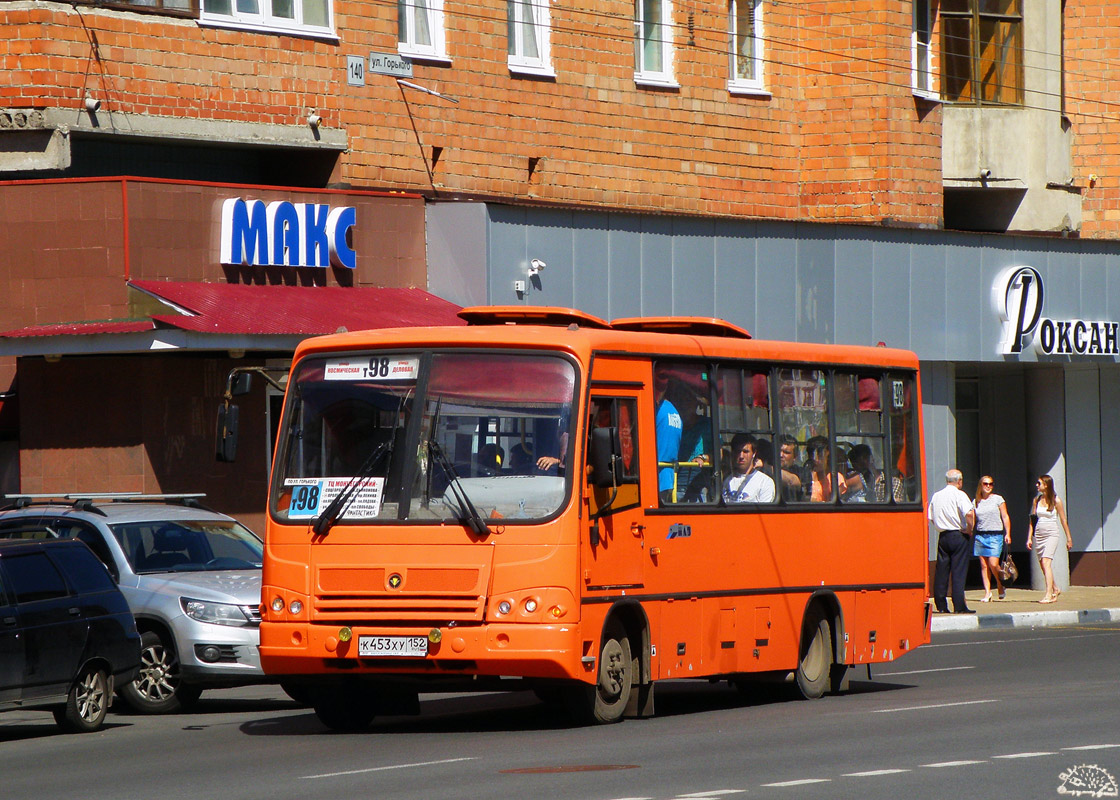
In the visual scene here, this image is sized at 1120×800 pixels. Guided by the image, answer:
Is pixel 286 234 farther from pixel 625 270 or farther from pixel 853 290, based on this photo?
pixel 853 290

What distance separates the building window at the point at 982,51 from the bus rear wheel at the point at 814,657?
59.1 feet

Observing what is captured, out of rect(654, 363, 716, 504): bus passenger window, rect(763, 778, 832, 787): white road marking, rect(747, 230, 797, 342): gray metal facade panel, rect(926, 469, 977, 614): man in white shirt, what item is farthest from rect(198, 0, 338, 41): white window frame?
rect(763, 778, 832, 787): white road marking

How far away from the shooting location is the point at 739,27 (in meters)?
30.4

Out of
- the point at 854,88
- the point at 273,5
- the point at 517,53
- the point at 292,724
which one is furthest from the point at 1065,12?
the point at 292,724

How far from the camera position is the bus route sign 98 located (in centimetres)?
1303

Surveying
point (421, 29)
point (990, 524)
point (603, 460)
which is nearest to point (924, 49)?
point (990, 524)

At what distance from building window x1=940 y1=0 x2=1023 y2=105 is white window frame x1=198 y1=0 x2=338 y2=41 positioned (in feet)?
39.4

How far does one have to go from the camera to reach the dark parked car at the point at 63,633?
44.5ft

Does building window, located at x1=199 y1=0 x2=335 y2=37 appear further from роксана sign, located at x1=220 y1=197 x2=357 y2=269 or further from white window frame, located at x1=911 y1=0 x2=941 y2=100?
white window frame, located at x1=911 y1=0 x2=941 y2=100

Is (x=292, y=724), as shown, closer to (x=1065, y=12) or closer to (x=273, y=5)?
(x=273, y=5)

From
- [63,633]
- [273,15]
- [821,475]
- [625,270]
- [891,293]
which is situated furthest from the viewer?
[891,293]

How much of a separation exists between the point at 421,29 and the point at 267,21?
2.59 m

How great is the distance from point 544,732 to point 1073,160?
25.7 meters

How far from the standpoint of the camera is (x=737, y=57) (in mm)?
30422
